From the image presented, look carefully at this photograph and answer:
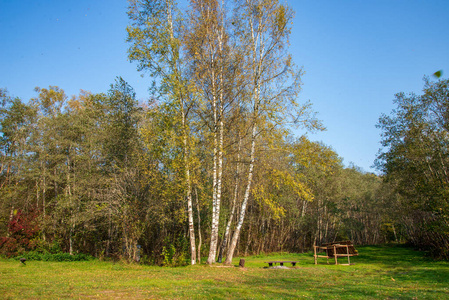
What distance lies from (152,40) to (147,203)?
29.2 feet

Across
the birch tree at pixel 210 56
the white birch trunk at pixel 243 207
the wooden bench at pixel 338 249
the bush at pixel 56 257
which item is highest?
the birch tree at pixel 210 56

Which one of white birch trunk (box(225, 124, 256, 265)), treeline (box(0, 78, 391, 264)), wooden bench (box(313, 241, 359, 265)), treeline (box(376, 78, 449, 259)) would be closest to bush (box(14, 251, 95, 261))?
treeline (box(0, 78, 391, 264))

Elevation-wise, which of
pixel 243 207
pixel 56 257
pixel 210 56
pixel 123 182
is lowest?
pixel 56 257

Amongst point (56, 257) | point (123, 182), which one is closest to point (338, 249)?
point (123, 182)

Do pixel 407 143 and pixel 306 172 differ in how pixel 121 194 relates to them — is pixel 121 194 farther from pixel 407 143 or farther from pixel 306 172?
pixel 306 172

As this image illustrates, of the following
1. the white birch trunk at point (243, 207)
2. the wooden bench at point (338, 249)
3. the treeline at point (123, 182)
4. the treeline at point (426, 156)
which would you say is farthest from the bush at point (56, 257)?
the treeline at point (426, 156)

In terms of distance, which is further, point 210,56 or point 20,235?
point 20,235

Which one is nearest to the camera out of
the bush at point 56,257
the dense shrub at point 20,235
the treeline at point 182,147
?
the treeline at point 182,147

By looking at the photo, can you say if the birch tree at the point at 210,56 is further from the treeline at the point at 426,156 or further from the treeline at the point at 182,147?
the treeline at the point at 426,156

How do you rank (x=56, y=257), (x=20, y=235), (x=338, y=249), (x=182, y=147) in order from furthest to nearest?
(x=20, y=235)
(x=56, y=257)
(x=338, y=249)
(x=182, y=147)

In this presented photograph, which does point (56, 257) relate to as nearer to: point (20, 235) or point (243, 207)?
point (20, 235)

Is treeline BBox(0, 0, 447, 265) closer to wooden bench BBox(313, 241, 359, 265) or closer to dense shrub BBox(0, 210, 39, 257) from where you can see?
dense shrub BBox(0, 210, 39, 257)

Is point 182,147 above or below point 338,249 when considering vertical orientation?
above

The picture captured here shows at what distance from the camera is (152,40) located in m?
15.4
